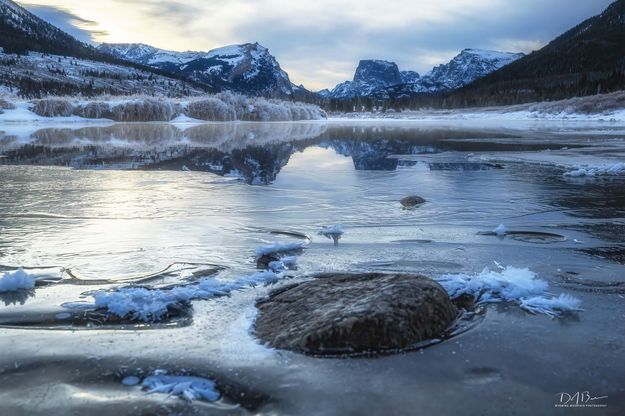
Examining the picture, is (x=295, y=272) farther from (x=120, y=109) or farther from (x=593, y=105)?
(x=120, y=109)

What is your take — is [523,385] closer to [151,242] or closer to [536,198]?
[151,242]

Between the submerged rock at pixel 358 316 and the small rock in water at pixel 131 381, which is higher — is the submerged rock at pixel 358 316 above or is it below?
above

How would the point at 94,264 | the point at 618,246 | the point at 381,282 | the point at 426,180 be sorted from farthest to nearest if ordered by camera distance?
the point at 426,180 → the point at 618,246 → the point at 94,264 → the point at 381,282

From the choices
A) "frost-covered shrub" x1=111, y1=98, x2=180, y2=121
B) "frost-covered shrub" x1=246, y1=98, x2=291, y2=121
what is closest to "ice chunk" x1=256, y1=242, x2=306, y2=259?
"frost-covered shrub" x1=111, y1=98, x2=180, y2=121

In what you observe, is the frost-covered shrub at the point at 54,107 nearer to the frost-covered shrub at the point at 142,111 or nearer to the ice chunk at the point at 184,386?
the frost-covered shrub at the point at 142,111

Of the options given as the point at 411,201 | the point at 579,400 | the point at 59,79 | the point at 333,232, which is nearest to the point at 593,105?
the point at 411,201

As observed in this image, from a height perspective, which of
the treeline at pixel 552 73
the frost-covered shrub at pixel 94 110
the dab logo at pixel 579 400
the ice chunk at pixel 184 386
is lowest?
the dab logo at pixel 579 400

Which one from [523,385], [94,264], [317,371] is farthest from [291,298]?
[94,264]

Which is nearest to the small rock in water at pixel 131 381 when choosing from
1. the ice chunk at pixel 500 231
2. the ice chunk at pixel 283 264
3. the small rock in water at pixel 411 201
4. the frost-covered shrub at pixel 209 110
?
the ice chunk at pixel 283 264

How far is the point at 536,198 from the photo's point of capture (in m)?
9.83

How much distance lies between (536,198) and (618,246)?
10.9 ft

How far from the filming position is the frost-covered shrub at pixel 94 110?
237 ft

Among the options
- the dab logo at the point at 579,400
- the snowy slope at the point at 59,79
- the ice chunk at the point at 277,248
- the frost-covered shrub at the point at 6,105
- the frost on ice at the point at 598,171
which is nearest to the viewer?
the dab logo at the point at 579,400

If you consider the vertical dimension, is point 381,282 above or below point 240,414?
above
